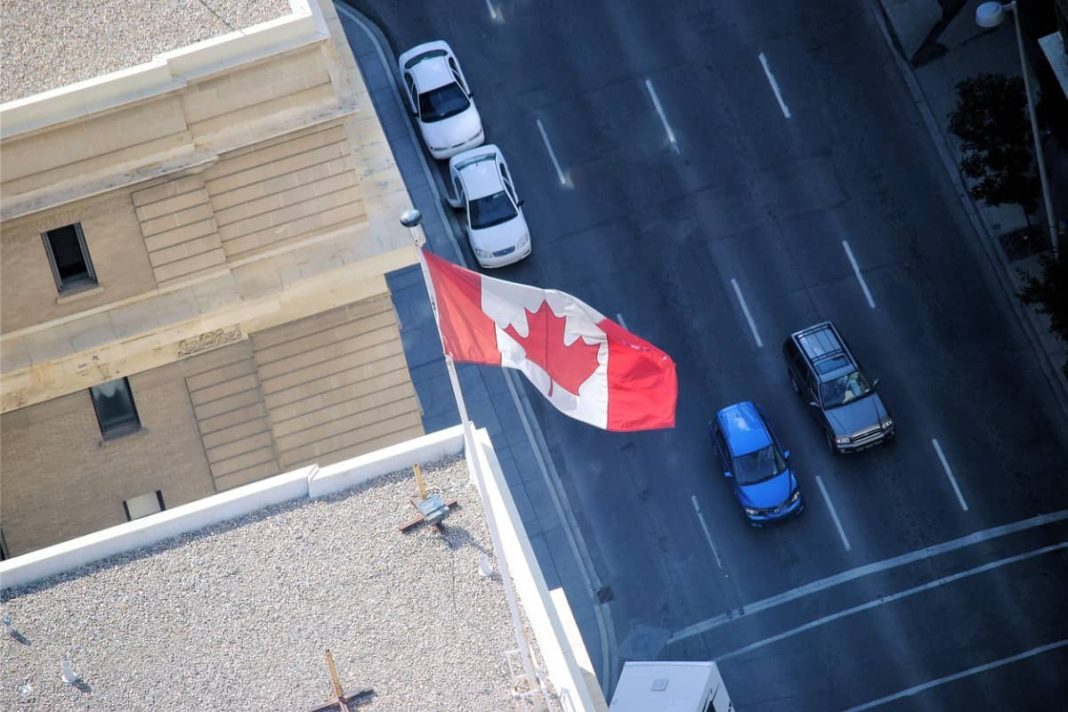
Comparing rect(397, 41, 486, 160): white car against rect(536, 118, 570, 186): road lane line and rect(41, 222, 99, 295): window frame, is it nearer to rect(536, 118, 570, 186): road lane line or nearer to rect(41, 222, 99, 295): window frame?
rect(536, 118, 570, 186): road lane line

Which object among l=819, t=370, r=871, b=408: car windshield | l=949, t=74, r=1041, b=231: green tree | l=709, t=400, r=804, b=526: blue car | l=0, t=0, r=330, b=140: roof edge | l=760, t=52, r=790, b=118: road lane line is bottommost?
l=709, t=400, r=804, b=526: blue car

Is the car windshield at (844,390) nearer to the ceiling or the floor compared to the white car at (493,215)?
nearer to the floor

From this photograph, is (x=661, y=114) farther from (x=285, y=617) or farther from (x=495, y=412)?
(x=285, y=617)

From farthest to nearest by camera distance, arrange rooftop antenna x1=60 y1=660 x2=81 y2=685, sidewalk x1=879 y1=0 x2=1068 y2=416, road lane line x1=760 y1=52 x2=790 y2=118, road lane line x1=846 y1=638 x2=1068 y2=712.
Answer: road lane line x1=760 y1=52 x2=790 y2=118
sidewalk x1=879 y1=0 x2=1068 y2=416
road lane line x1=846 y1=638 x2=1068 y2=712
rooftop antenna x1=60 y1=660 x2=81 y2=685

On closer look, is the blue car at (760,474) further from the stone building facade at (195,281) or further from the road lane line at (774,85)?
the road lane line at (774,85)

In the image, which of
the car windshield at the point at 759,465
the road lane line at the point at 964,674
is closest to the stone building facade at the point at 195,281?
the car windshield at the point at 759,465

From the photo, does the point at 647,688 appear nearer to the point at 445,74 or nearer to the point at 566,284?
the point at 566,284

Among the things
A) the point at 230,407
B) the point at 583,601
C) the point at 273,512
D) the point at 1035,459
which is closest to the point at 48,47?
the point at 230,407

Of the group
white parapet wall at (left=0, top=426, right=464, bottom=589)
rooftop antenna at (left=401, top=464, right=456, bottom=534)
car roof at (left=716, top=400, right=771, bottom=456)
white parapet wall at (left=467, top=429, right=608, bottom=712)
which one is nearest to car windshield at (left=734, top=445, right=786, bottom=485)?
car roof at (left=716, top=400, right=771, bottom=456)
